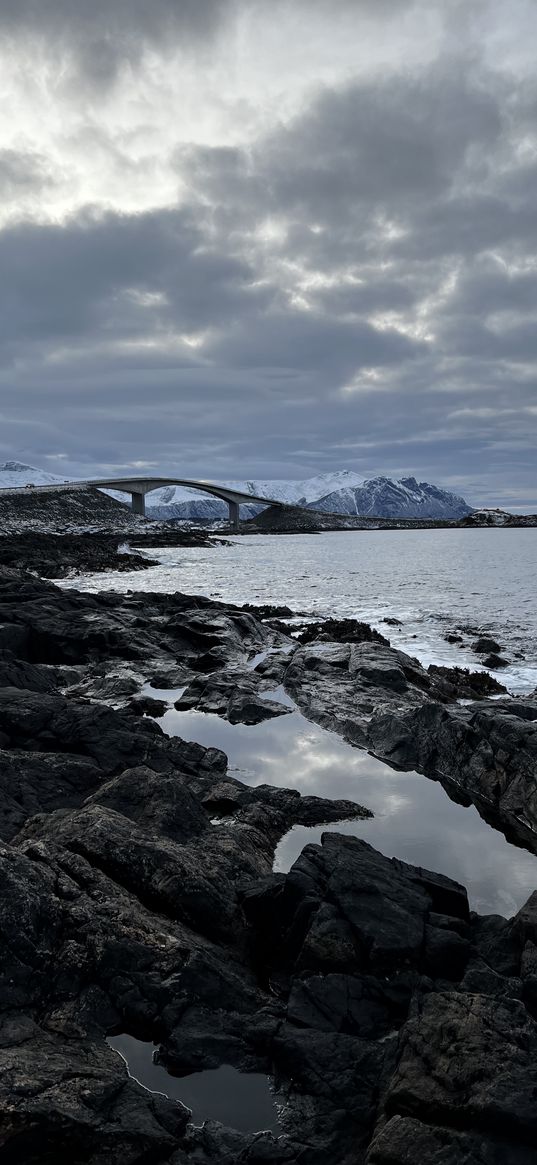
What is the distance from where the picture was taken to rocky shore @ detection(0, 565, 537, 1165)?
4426 mm

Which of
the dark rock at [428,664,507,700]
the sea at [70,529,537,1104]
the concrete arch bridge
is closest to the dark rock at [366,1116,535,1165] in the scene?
the sea at [70,529,537,1104]

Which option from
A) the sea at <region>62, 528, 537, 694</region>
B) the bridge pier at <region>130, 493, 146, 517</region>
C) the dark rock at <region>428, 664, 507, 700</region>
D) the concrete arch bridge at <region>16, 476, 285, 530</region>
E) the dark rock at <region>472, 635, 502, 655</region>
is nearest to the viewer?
the dark rock at <region>428, 664, 507, 700</region>

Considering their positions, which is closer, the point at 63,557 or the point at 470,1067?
the point at 470,1067

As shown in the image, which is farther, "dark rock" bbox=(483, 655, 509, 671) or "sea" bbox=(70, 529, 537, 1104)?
"dark rock" bbox=(483, 655, 509, 671)

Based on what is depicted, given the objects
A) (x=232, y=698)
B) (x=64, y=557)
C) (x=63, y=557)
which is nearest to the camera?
(x=232, y=698)

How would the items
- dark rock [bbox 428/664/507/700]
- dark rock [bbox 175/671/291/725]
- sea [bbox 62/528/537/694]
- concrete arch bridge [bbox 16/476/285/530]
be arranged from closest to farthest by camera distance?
dark rock [bbox 175/671/291/725], dark rock [bbox 428/664/507/700], sea [bbox 62/528/537/694], concrete arch bridge [bbox 16/476/285/530]

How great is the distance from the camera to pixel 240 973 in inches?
252

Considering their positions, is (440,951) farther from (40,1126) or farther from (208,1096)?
(40,1126)

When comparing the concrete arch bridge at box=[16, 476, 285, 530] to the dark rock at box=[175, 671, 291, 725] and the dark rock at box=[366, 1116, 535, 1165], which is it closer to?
the dark rock at box=[175, 671, 291, 725]

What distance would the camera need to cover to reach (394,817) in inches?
431

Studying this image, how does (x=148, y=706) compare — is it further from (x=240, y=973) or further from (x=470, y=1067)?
(x=470, y=1067)

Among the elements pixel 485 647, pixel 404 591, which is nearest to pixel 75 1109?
pixel 485 647

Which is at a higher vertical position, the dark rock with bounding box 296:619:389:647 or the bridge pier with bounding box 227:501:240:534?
the bridge pier with bounding box 227:501:240:534

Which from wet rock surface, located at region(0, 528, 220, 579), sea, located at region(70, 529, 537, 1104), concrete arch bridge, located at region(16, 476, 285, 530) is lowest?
sea, located at region(70, 529, 537, 1104)
